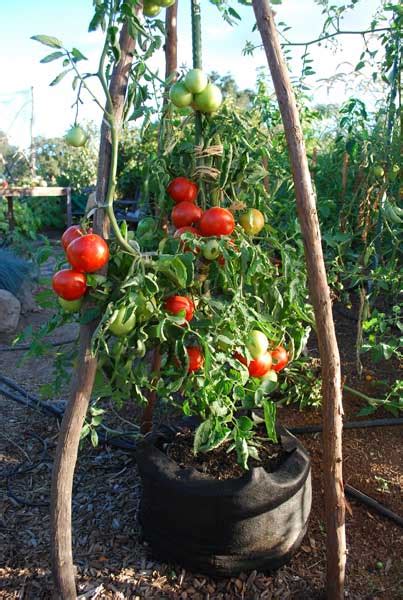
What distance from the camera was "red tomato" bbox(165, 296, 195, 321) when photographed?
57.5 inches

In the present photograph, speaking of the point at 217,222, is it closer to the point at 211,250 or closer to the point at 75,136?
the point at 211,250

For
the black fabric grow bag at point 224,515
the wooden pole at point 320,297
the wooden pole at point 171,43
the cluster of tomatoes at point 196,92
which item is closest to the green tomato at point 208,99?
the cluster of tomatoes at point 196,92

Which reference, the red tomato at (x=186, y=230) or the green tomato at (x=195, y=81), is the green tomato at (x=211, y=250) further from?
the green tomato at (x=195, y=81)

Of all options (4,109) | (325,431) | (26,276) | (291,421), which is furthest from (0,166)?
(325,431)

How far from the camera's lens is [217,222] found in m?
1.47

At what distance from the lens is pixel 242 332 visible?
5.08ft

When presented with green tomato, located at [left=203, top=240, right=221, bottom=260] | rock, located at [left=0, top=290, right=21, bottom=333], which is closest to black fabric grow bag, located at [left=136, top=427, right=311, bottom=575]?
green tomato, located at [left=203, top=240, right=221, bottom=260]

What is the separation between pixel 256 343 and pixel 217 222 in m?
0.34

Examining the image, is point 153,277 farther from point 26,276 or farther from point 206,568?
point 26,276

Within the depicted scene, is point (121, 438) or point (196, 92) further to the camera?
point (121, 438)

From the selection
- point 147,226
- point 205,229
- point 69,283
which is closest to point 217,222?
point 205,229

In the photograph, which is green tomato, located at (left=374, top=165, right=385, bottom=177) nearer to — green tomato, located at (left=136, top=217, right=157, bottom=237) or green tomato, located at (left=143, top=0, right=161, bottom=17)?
green tomato, located at (left=136, top=217, right=157, bottom=237)

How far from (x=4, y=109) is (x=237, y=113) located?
760cm

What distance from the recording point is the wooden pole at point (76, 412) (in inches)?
54.0
